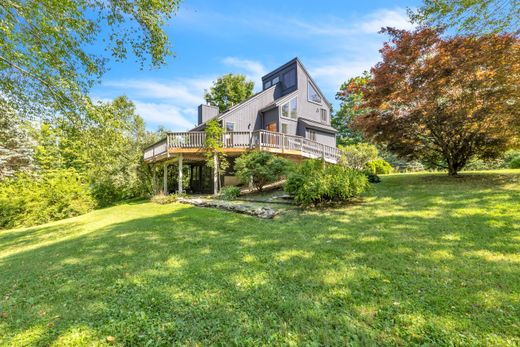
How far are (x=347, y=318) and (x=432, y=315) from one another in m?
0.77

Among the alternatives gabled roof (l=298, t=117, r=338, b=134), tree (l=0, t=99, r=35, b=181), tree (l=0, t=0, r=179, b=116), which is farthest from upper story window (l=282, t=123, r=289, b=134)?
tree (l=0, t=99, r=35, b=181)

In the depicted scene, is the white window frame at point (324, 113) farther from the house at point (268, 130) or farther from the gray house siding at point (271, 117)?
the gray house siding at point (271, 117)

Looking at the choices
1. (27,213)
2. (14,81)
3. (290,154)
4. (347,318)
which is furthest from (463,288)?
(27,213)

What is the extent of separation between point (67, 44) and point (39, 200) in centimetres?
933

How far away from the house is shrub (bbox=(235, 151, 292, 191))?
1531mm

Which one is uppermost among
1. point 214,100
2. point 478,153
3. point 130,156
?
point 214,100

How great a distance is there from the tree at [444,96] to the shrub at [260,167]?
362 centimetres

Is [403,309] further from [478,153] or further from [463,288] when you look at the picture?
[478,153]

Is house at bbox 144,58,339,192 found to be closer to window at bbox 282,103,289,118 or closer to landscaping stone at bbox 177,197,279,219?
window at bbox 282,103,289,118

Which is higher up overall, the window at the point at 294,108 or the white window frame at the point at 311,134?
the window at the point at 294,108

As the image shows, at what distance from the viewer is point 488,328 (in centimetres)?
204

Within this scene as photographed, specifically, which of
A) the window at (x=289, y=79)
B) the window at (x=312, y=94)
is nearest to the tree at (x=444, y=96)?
the window at (x=289, y=79)

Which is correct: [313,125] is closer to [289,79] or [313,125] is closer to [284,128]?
[284,128]

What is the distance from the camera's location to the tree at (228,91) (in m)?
30.8
